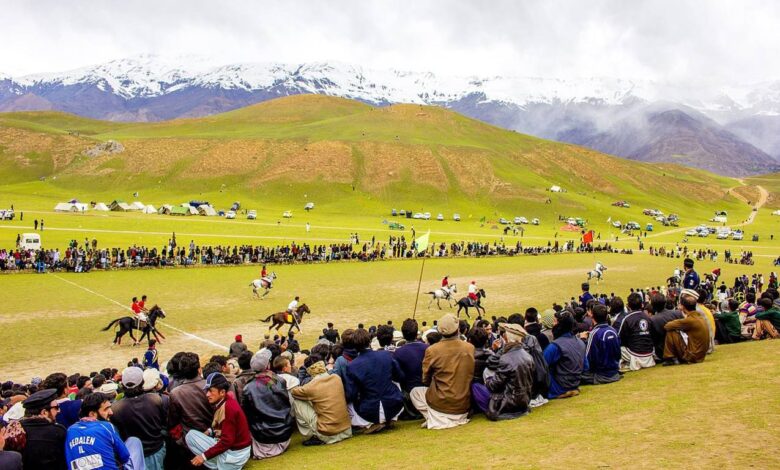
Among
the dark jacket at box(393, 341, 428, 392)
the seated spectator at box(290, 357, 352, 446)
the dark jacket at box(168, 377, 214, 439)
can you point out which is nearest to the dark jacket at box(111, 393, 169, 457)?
the dark jacket at box(168, 377, 214, 439)

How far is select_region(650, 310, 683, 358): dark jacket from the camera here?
13.4 m

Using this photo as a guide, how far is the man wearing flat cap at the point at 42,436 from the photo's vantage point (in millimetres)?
7070

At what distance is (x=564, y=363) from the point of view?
37.8 feet

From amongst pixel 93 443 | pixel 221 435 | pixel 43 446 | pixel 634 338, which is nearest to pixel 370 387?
pixel 221 435

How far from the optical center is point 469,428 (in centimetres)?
1022

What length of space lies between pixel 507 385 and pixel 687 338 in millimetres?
5854

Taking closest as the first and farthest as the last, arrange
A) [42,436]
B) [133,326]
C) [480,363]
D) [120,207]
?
[42,436]
[480,363]
[133,326]
[120,207]

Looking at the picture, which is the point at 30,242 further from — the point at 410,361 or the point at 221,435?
the point at 410,361

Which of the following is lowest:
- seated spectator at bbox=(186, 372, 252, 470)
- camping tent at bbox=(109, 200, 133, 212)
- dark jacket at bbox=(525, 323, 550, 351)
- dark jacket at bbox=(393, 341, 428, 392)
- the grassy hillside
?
seated spectator at bbox=(186, 372, 252, 470)

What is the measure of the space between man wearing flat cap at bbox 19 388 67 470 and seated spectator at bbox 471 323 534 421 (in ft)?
23.1

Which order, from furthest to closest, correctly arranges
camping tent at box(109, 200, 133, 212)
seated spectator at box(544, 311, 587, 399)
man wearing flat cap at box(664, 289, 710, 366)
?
1. camping tent at box(109, 200, 133, 212)
2. man wearing flat cap at box(664, 289, 710, 366)
3. seated spectator at box(544, 311, 587, 399)

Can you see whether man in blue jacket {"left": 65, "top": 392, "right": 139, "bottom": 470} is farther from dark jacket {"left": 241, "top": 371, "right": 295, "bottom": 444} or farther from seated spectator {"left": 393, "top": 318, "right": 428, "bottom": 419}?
A: seated spectator {"left": 393, "top": 318, "right": 428, "bottom": 419}

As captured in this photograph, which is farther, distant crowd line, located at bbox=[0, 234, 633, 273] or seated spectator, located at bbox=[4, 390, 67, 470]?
distant crowd line, located at bbox=[0, 234, 633, 273]

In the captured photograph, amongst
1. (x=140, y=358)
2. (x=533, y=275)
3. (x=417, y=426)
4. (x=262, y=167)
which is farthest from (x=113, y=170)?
(x=417, y=426)
